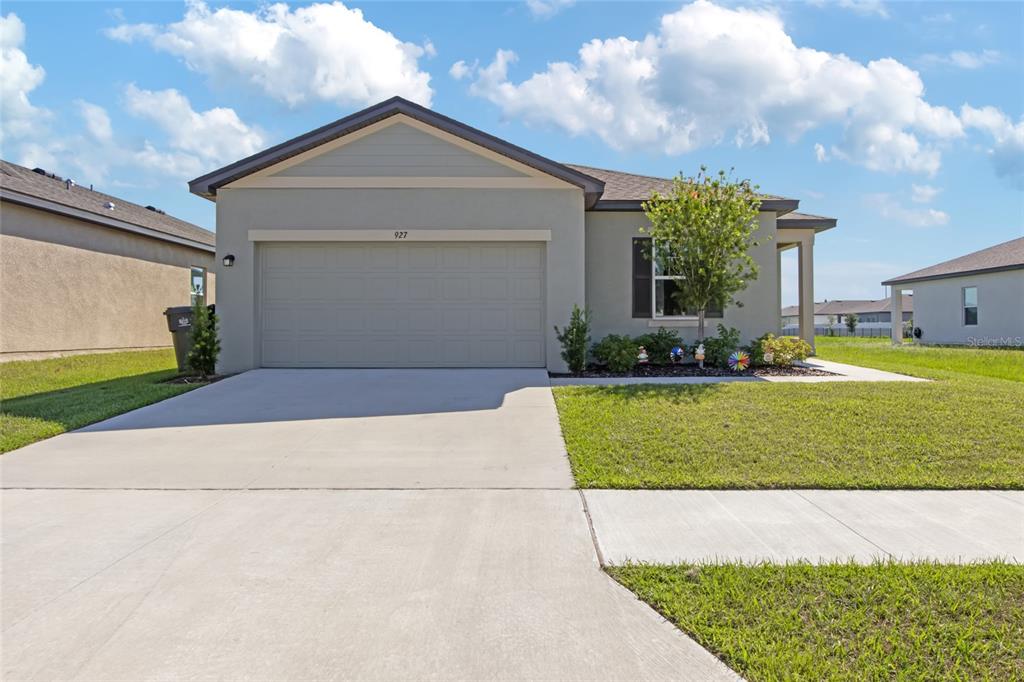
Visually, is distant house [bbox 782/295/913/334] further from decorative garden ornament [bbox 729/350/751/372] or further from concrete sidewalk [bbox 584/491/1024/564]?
concrete sidewalk [bbox 584/491/1024/564]

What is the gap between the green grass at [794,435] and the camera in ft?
17.7

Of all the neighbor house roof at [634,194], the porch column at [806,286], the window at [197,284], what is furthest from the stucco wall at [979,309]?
the window at [197,284]

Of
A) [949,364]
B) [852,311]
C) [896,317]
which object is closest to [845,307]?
[852,311]

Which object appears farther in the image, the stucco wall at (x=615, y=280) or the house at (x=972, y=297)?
the house at (x=972, y=297)

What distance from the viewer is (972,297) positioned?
2345 cm

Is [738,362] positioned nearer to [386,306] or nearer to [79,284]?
[386,306]

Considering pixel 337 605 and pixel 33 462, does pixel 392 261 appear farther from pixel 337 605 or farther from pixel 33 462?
pixel 337 605

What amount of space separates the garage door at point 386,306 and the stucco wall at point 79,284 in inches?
270

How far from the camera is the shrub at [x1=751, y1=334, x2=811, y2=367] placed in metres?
11.5

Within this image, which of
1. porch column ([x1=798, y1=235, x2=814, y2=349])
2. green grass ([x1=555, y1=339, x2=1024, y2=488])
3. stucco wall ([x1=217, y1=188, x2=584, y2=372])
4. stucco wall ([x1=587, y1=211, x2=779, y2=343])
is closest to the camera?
green grass ([x1=555, y1=339, x2=1024, y2=488])

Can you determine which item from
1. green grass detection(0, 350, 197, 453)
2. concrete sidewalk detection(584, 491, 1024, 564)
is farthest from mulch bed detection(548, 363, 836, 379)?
green grass detection(0, 350, 197, 453)

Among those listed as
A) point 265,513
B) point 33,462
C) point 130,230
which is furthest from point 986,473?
point 130,230

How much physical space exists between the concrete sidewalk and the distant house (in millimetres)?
61343

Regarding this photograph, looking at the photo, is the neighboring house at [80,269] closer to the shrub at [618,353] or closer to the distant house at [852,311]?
the shrub at [618,353]
